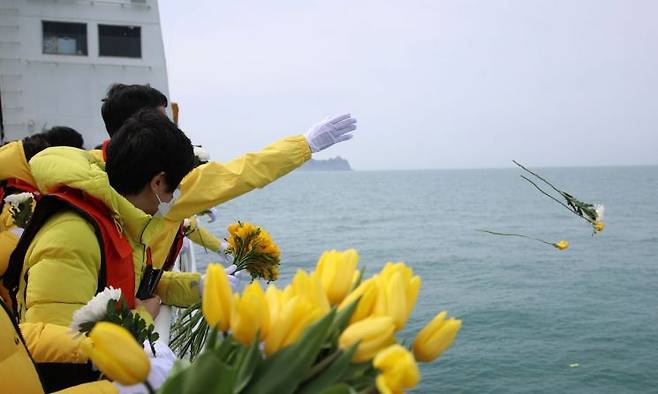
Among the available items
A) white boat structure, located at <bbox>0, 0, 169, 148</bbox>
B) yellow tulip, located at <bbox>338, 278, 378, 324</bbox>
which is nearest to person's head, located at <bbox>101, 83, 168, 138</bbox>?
yellow tulip, located at <bbox>338, 278, 378, 324</bbox>

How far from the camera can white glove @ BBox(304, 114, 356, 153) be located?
3805 millimetres

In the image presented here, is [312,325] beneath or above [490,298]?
above

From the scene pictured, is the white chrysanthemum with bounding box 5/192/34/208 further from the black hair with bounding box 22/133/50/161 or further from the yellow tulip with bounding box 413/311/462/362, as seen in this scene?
the yellow tulip with bounding box 413/311/462/362

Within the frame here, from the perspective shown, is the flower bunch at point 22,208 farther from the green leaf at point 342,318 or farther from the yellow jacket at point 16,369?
the green leaf at point 342,318

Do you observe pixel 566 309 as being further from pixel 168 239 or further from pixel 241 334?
pixel 241 334

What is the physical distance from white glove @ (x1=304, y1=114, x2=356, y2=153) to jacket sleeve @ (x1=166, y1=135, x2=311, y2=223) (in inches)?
13.1

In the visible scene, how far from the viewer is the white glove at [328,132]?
12.5 feet

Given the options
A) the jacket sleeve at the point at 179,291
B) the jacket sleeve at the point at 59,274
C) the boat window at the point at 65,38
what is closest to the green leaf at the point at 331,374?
the jacket sleeve at the point at 59,274

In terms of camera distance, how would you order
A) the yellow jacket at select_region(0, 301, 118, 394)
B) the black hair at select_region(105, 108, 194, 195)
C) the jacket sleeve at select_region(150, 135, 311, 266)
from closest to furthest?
the yellow jacket at select_region(0, 301, 118, 394) < the black hair at select_region(105, 108, 194, 195) < the jacket sleeve at select_region(150, 135, 311, 266)

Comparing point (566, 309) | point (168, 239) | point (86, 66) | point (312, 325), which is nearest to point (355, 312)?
point (312, 325)

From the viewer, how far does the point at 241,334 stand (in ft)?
2.68

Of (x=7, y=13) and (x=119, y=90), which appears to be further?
(x=7, y=13)

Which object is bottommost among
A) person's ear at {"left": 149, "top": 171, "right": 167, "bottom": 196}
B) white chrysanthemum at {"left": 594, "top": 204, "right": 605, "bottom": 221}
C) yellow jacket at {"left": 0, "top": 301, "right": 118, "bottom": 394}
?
yellow jacket at {"left": 0, "top": 301, "right": 118, "bottom": 394}

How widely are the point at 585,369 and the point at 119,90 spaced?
11.3m
